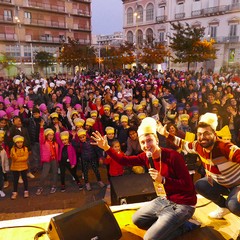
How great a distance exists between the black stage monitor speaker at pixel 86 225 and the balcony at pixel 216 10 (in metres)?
40.2

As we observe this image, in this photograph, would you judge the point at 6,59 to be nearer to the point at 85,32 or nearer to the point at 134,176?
the point at 85,32

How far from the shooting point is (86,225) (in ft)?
10.4

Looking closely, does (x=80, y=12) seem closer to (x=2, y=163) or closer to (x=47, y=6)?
(x=47, y=6)

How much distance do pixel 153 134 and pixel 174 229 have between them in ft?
3.92

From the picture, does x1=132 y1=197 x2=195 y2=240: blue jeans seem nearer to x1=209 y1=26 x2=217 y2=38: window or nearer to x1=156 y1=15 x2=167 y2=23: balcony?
x1=209 y1=26 x2=217 y2=38: window

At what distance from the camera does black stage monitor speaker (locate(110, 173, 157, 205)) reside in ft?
14.6

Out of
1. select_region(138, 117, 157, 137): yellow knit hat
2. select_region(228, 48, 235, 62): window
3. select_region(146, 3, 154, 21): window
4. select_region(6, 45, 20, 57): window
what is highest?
select_region(146, 3, 154, 21): window

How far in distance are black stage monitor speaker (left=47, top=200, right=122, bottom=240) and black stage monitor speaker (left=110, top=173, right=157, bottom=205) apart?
3.50 ft

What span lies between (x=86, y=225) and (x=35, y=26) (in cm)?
A: 4605

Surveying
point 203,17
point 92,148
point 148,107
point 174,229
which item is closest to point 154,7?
point 203,17

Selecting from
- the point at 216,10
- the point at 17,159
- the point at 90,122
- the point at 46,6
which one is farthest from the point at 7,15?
the point at 17,159

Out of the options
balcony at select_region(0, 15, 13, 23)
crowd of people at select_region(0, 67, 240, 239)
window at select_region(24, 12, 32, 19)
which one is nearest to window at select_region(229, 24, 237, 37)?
window at select_region(24, 12, 32, 19)

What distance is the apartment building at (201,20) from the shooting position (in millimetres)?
36438

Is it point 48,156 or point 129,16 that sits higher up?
point 129,16
